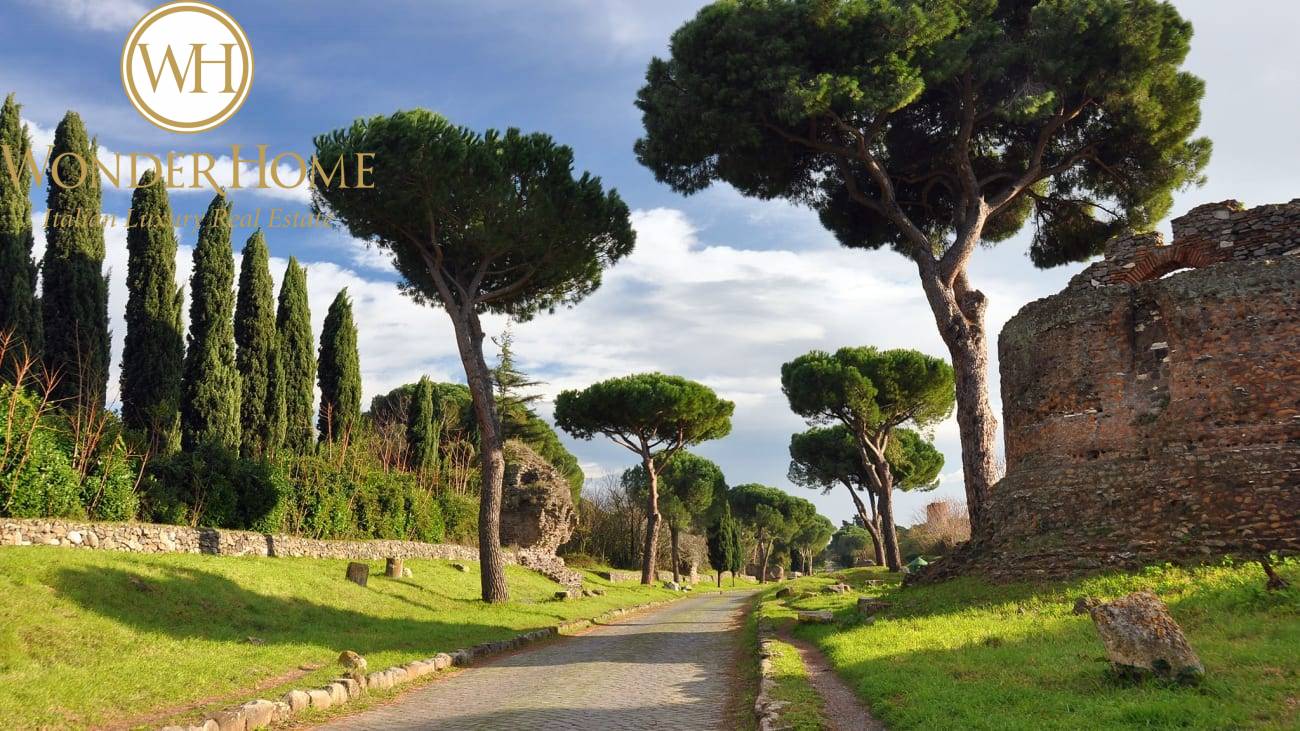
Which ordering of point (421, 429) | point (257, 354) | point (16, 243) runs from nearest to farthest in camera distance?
point (16, 243) < point (257, 354) < point (421, 429)

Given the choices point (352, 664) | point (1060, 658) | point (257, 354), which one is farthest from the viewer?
Answer: point (257, 354)

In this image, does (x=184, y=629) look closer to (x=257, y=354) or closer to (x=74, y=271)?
(x=74, y=271)

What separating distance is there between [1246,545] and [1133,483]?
5.47ft

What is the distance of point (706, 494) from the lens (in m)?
54.1

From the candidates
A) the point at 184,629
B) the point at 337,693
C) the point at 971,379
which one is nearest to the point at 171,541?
the point at 184,629

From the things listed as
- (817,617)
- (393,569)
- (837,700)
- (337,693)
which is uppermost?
(393,569)

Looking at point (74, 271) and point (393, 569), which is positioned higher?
point (74, 271)

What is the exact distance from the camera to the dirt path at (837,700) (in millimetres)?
6990

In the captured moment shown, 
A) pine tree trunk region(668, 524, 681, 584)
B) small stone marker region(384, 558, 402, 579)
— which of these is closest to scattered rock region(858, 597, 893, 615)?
small stone marker region(384, 558, 402, 579)

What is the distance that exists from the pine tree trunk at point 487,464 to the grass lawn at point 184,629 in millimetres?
1047

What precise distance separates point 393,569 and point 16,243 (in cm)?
1098

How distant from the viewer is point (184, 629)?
11227 mm

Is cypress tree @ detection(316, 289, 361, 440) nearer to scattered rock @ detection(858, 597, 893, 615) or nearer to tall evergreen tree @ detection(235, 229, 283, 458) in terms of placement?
tall evergreen tree @ detection(235, 229, 283, 458)

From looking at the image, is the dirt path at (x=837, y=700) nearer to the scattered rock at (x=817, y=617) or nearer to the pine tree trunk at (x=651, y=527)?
the scattered rock at (x=817, y=617)
